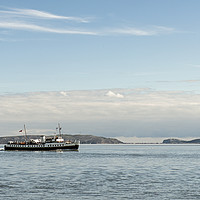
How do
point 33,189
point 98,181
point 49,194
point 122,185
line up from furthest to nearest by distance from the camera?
point 98,181
point 122,185
point 33,189
point 49,194

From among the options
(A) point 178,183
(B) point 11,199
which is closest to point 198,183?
(A) point 178,183

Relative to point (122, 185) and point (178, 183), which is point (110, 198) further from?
point (178, 183)

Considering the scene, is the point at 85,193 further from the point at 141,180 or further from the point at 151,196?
the point at 141,180

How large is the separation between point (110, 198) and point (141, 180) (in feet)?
65.0

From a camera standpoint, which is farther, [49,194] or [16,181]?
[16,181]

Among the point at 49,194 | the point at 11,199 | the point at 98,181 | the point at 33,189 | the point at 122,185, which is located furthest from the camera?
the point at 98,181

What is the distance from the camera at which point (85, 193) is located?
5147 centimetres

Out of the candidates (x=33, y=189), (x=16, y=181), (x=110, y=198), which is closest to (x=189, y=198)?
(x=110, y=198)

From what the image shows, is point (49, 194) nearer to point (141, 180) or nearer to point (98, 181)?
point (98, 181)

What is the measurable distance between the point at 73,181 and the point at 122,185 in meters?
9.19

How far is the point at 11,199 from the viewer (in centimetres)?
4700

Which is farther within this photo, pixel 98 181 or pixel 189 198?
pixel 98 181

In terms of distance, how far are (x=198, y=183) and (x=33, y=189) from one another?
25.8m

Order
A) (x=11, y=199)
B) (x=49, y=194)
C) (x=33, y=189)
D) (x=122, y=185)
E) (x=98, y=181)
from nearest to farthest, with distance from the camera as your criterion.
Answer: (x=11, y=199), (x=49, y=194), (x=33, y=189), (x=122, y=185), (x=98, y=181)
